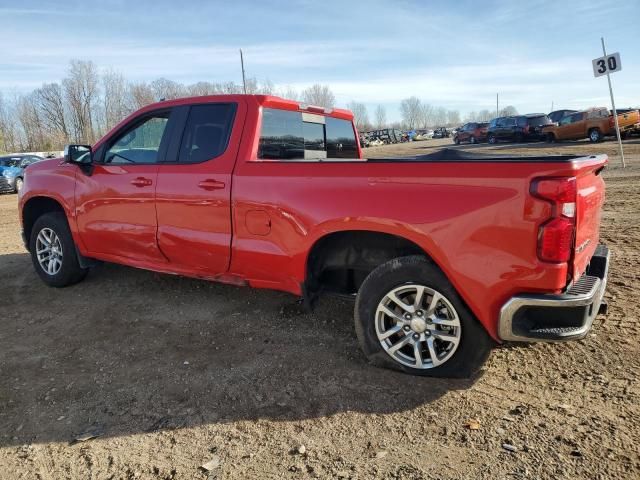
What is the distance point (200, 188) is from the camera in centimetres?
404

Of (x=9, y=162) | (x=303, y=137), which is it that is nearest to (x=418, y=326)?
(x=303, y=137)

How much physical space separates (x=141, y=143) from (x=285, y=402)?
9.47 ft

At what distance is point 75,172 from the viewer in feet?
16.7

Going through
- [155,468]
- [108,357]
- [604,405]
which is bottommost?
[604,405]

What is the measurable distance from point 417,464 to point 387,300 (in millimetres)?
1082

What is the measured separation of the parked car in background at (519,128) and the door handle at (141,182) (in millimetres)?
28264

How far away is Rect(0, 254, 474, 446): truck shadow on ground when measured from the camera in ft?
9.87

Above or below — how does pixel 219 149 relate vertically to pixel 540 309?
above

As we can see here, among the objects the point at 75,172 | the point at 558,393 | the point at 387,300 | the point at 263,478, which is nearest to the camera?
the point at 263,478

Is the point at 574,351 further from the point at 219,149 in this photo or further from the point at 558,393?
the point at 219,149

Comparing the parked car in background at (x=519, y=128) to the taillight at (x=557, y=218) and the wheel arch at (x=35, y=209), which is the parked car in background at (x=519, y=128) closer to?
the wheel arch at (x=35, y=209)

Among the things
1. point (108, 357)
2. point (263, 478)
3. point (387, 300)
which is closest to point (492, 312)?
point (387, 300)

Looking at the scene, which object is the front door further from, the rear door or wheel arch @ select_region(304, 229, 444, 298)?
wheel arch @ select_region(304, 229, 444, 298)

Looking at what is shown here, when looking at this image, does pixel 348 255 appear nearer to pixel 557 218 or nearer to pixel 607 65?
pixel 557 218
